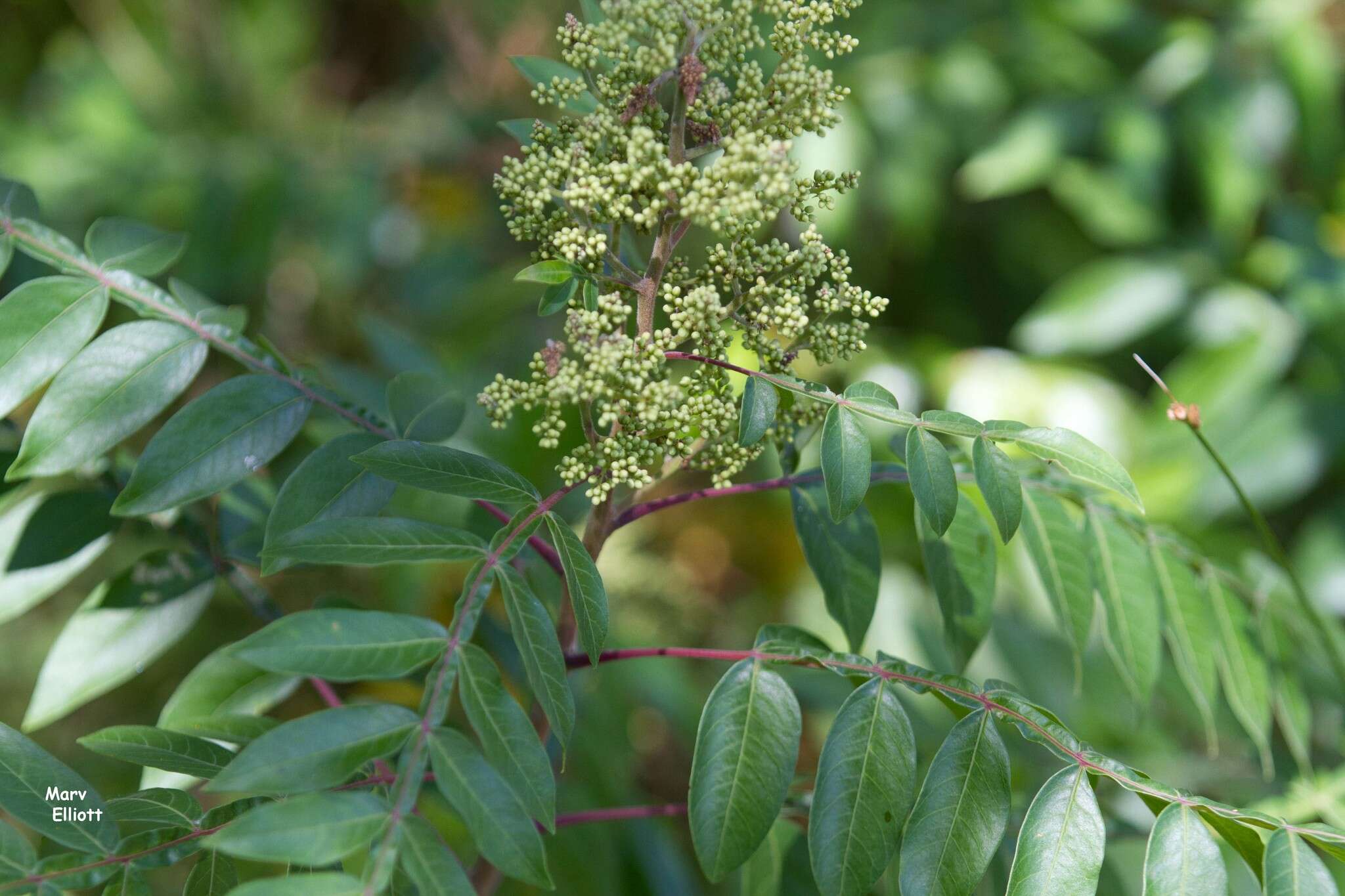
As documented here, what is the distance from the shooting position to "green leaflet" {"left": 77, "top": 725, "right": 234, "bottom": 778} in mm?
625

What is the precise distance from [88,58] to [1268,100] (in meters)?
3.02

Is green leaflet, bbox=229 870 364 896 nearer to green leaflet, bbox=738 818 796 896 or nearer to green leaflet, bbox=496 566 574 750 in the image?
green leaflet, bbox=496 566 574 750

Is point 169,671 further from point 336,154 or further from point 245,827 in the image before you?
point 245,827

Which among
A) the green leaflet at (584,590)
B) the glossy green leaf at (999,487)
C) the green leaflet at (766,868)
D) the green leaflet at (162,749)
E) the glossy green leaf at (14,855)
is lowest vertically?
the green leaflet at (766,868)

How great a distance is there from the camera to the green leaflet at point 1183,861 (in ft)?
1.97

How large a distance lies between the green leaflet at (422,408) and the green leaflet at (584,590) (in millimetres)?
261

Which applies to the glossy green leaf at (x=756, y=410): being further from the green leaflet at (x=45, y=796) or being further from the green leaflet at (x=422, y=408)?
the green leaflet at (x=45, y=796)

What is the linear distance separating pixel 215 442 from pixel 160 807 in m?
0.26

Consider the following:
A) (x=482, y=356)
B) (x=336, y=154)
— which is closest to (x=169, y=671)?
(x=482, y=356)

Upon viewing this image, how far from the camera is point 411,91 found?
11.0 ft

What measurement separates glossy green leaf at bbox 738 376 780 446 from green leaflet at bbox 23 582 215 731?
1.96ft

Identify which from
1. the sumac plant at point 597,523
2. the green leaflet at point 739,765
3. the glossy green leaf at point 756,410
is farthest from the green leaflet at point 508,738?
the glossy green leaf at point 756,410

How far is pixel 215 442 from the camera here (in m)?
0.73

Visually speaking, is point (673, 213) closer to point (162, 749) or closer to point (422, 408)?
point (422, 408)
